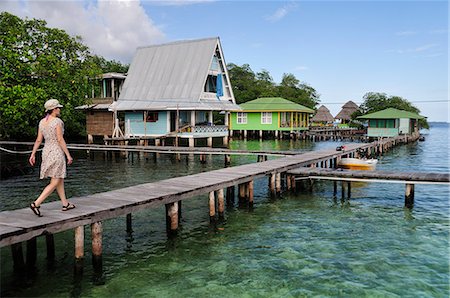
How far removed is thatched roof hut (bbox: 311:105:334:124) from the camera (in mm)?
67562

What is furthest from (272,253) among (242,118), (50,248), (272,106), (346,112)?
(346,112)

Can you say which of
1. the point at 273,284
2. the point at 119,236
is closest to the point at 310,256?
the point at 273,284

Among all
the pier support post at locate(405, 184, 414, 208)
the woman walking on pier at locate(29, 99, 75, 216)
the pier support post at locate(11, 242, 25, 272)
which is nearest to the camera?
the woman walking on pier at locate(29, 99, 75, 216)

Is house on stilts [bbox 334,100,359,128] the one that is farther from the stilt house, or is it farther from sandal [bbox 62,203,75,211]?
sandal [bbox 62,203,75,211]

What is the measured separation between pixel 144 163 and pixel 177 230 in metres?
16.2

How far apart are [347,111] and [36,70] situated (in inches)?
2438

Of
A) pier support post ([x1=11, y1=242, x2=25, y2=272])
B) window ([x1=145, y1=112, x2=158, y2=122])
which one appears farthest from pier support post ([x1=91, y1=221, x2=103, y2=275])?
window ([x1=145, y1=112, x2=158, y2=122])

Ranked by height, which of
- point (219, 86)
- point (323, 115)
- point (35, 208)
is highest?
point (219, 86)

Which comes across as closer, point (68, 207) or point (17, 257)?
point (17, 257)

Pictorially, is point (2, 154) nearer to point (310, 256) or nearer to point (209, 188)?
point (209, 188)

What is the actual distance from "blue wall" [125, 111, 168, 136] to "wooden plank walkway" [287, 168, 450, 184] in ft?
62.8

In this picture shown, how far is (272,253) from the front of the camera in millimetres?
9539

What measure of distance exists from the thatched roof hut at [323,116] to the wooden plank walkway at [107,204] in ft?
180

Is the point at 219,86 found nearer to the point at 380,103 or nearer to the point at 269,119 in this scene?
the point at 269,119
